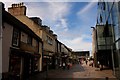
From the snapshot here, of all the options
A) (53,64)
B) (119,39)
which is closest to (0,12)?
(119,39)

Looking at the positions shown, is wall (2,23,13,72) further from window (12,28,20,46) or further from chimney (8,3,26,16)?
chimney (8,3,26,16)

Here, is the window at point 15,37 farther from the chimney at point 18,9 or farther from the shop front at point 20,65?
the chimney at point 18,9

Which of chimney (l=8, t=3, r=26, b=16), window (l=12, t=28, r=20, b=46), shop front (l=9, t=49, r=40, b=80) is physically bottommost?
shop front (l=9, t=49, r=40, b=80)

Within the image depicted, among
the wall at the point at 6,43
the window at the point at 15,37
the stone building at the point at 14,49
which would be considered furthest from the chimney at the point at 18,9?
the wall at the point at 6,43

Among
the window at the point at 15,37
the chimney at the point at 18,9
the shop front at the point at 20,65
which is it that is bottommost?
the shop front at the point at 20,65

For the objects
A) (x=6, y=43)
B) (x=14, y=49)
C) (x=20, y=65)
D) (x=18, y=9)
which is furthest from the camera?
(x=18, y=9)

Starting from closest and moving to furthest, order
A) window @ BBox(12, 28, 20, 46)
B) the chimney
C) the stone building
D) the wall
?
the wall
the stone building
window @ BBox(12, 28, 20, 46)
the chimney

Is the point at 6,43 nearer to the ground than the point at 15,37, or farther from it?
nearer to the ground

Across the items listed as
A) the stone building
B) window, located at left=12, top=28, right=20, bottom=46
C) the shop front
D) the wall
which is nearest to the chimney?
the stone building

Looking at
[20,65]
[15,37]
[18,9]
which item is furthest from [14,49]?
[18,9]

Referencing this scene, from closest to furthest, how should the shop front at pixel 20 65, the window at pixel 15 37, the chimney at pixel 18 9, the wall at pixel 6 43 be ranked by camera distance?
the wall at pixel 6 43, the shop front at pixel 20 65, the window at pixel 15 37, the chimney at pixel 18 9

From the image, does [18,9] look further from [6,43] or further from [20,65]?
[6,43]

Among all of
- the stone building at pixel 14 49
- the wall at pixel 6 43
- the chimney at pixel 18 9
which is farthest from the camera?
the chimney at pixel 18 9

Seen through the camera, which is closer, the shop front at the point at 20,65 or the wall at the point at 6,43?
the wall at the point at 6,43
